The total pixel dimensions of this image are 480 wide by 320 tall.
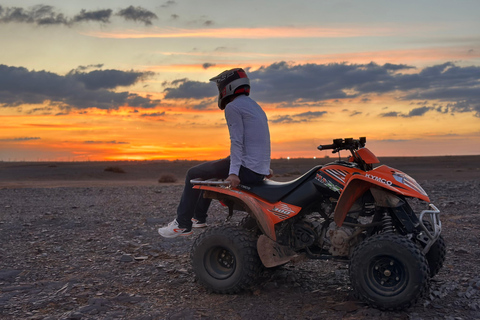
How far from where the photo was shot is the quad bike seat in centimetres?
644

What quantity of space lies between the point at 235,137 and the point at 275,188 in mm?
877

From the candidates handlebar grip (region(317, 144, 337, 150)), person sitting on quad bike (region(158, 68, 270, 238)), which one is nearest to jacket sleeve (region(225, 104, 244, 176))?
person sitting on quad bike (region(158, 68, 270, 238))

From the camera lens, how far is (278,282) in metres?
7.16

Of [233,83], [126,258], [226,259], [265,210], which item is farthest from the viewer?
[126,258]

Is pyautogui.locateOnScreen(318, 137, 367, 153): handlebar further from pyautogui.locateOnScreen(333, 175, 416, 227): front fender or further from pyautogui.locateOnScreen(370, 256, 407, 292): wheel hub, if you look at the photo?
pyautogui.locateOnScreen(370, 256, 407, 292): wheel hub

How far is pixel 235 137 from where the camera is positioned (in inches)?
251

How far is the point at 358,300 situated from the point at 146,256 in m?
4.42

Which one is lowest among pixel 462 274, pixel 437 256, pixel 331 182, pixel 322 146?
pixel 462 274

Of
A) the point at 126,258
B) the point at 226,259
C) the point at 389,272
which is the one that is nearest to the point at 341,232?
the point at 389,272

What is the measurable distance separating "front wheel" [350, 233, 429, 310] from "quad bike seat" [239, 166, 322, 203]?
1.15m

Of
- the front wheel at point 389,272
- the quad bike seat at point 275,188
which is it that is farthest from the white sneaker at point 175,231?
the front wheel at point 389,272

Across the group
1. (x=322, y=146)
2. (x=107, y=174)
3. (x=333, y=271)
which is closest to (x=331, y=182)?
(x=322, y=146)

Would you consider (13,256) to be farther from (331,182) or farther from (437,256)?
(437,256)

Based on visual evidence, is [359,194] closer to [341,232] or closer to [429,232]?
[341,232]
